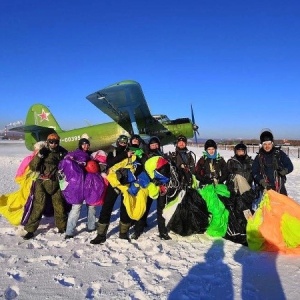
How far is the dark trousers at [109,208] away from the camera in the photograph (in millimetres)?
4535

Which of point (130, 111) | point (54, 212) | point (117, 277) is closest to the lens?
point (117, 277)

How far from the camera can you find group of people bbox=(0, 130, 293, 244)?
4.46 m

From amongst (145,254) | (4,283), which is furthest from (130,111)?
(4,283)

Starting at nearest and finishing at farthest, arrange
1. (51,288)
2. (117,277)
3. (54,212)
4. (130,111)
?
(51,288) < (117,277) < (54,212) < (130,111)

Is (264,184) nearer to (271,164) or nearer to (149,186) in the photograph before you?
(271,164)

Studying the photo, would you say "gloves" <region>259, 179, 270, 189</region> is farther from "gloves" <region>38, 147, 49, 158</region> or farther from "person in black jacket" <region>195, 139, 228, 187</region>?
"gloves" <region>38, 147, 49, 158</region>

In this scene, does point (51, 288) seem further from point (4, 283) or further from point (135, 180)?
point (135, 180)

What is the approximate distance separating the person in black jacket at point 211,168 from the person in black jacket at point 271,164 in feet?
2.12

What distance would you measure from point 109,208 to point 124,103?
751cm

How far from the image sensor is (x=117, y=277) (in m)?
3.19

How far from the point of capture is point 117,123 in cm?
1409

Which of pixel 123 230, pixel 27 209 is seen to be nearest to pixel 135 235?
pixel 123 230

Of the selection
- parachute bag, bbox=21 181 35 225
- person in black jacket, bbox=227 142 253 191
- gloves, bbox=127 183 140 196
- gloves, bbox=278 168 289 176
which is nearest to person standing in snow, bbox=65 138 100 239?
parachute bag, bbox=21 181 35 225

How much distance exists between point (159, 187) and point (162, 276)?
1572 millimetres
